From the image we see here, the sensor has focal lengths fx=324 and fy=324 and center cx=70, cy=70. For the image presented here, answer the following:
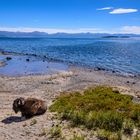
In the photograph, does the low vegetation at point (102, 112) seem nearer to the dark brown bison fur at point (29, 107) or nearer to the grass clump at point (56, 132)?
the dark brown bison fur at point (29, 107)

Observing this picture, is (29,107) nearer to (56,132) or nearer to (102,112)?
(56,132)

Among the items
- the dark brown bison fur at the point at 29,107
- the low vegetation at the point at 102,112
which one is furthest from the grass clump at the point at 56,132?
the dark brown bison fur at the point at 29,107

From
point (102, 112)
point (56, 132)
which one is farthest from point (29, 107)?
point (102, 112)

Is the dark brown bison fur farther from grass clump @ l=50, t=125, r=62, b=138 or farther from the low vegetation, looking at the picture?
grass clump @ l=50, t=125, r=62, b=138

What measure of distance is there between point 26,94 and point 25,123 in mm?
12495

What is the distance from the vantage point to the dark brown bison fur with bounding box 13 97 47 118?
1902 cm

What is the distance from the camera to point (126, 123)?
16781 millimetres

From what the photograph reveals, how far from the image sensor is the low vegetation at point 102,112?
55.2ft

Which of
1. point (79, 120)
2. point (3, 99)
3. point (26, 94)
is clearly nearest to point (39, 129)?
point (79, 120)

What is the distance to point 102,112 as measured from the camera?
18.6 m

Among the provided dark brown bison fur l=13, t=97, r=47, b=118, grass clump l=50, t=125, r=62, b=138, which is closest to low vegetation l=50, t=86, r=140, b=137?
dark brown bison fur l=13, t=97, r=47, b=118

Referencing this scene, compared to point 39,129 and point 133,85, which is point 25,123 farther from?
point 133,85

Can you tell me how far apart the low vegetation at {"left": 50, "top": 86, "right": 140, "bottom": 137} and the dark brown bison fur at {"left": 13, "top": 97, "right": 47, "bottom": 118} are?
1153 millimetres

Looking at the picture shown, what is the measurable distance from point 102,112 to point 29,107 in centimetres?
428
